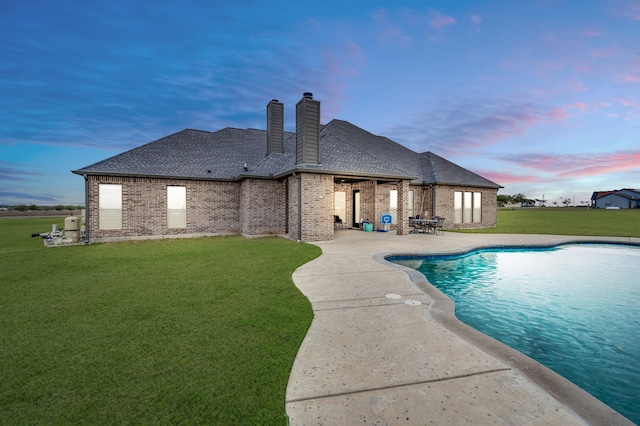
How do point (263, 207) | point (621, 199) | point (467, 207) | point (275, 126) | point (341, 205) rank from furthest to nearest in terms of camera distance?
point (621, 199), point (467, 207), point (341, 205), point (275, 126), point (263, 207)

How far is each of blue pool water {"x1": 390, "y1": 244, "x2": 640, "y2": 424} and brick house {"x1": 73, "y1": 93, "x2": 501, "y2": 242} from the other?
20.9 feet

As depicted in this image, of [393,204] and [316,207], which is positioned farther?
[393,204]

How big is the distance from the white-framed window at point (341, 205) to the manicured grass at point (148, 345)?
13.3 m

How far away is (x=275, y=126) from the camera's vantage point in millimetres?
18297

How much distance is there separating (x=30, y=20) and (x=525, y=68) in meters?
23.5

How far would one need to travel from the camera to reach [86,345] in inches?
145

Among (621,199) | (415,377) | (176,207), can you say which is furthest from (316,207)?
(621,199)

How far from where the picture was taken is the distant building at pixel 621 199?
3280 inches

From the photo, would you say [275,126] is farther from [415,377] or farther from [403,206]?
[415,377]

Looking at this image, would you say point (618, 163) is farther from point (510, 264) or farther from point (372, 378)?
point (372, 378)

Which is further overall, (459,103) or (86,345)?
(459,103)

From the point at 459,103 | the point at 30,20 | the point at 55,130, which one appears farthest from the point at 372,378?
the point at 55,130

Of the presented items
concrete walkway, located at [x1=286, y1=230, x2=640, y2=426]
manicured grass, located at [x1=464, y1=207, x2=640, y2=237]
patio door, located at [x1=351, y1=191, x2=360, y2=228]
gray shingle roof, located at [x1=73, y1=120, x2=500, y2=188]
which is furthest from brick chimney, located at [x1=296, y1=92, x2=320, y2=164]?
manicured grass, located at [x1=464, y1=207, x2=640, y2=237]

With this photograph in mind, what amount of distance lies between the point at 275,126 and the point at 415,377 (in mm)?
17483
